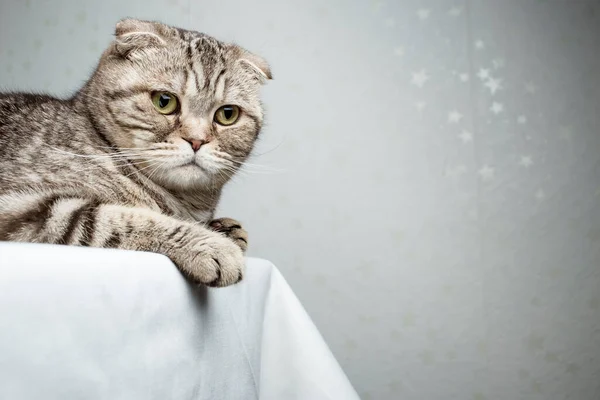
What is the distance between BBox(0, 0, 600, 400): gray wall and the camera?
178 cm

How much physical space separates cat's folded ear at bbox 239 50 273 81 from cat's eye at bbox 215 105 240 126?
12 centimetres

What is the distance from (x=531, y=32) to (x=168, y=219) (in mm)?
1620

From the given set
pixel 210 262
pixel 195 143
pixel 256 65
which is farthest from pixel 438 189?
pixel 210 262

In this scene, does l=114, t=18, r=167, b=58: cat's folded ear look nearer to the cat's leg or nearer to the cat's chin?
the cat's chin

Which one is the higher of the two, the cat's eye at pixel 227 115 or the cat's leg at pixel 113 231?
the cat's eye at pixel 227 115

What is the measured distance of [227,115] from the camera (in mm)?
1049

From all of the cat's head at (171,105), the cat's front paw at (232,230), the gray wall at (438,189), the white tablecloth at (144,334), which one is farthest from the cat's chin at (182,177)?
the gray wall at (438,189)

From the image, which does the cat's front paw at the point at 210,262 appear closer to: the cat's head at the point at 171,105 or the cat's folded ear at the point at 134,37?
the cat's head at the point at 171,105

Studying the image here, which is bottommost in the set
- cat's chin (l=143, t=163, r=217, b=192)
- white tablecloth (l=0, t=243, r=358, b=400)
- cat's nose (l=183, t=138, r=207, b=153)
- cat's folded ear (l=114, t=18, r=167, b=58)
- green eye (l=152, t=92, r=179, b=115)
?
white tablecloth (l=0, t=243, r=358, b=400)

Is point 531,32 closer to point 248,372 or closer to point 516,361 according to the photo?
point 516,361

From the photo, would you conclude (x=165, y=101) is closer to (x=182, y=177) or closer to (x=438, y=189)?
(x=182, y=177)

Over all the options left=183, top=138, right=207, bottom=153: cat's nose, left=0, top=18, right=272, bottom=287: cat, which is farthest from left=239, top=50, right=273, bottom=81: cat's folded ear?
left=183, top=138, right=207, bottom=153: cat's nose

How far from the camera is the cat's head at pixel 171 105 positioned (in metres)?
0.92

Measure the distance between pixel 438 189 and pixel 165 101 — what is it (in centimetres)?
116
